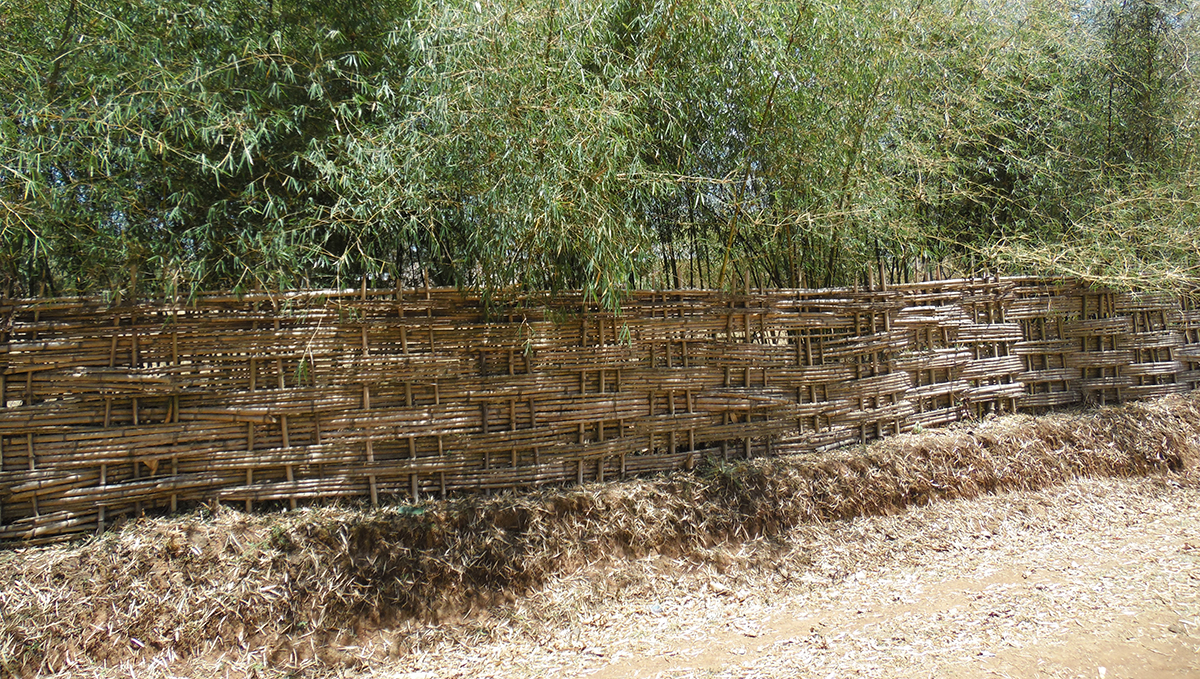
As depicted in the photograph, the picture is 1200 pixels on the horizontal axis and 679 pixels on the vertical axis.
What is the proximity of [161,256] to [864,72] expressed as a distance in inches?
145

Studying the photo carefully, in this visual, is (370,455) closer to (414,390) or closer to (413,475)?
(413,475)

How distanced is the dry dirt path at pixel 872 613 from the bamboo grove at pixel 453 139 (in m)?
1.52

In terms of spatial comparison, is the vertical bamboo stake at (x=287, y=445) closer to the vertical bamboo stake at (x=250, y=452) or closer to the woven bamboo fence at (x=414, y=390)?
the woven bamboo fence at (x=414, y=390)

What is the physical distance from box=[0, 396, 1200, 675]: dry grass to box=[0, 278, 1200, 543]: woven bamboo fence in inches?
6.6

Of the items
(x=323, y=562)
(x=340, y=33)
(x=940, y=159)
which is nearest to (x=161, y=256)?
(x=340, y=33)

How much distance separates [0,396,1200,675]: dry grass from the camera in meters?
2.63

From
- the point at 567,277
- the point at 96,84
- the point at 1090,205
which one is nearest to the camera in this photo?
the point at 96,84

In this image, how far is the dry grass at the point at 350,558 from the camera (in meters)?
2.63

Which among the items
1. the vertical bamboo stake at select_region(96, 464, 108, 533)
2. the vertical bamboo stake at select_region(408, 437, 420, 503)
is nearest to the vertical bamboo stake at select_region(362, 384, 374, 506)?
the vertical bamboo stake at select_region(408, 437, 420, 503)

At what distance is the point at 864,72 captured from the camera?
12.3ft

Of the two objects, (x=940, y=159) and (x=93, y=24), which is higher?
(x=93, y=24)

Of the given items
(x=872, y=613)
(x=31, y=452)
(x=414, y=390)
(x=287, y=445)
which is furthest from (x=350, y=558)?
(x=872, y=613)

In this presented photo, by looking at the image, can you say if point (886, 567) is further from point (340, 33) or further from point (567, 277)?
point (340, 33)

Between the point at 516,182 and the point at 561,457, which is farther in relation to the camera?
the point at 561,457
